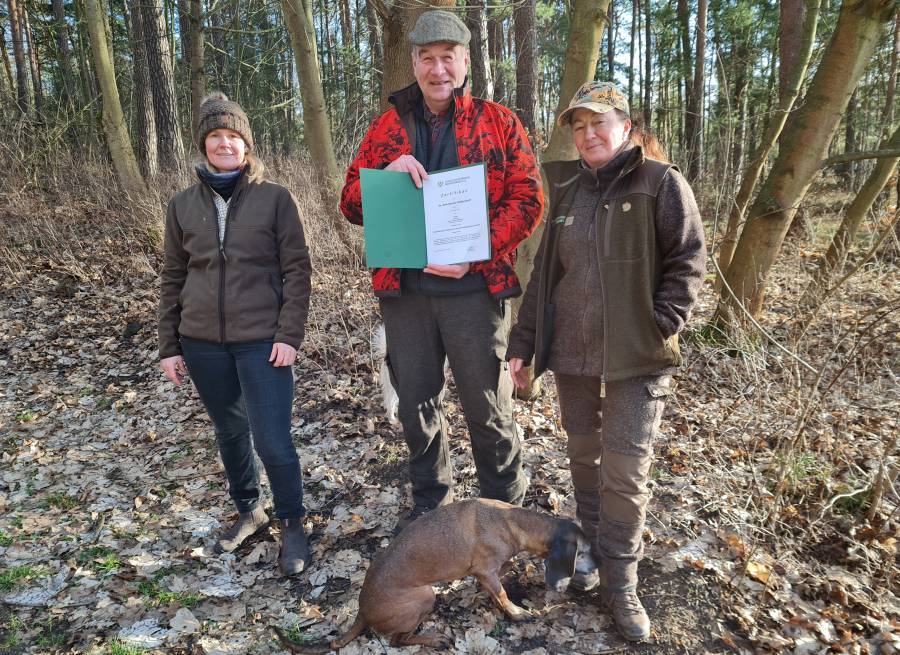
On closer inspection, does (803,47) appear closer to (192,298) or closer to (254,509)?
(192,298)

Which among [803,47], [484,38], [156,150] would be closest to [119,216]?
[156,150]

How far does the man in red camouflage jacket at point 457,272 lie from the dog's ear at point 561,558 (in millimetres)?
723

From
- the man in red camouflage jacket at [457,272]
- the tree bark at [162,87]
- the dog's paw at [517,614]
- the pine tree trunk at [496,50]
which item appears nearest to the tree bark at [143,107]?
the tree bark at [162,87]

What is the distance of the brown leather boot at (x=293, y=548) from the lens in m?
3.54

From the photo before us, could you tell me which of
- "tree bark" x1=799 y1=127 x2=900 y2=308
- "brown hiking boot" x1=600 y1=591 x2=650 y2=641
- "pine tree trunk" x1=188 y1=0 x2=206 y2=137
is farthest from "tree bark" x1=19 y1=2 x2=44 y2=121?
"tree bark" x1=799 y1=127 x2=900 y2=308

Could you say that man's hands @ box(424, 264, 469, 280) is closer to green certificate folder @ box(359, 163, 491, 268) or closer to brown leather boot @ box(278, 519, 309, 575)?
green certificate folder @ box(359, 163, 491, 268)

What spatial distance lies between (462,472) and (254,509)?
1.60m

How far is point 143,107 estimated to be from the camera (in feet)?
39.7

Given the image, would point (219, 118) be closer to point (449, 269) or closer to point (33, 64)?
point (449, 269)

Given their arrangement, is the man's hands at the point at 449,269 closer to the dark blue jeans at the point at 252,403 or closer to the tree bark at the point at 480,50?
the dark blue jeans at the point at 252,403

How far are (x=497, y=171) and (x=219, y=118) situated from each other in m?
1.64

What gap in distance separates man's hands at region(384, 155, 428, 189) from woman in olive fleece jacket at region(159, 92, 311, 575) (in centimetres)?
74

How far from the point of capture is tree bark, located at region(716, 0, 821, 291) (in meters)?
6.00

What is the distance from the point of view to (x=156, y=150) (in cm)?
1218
